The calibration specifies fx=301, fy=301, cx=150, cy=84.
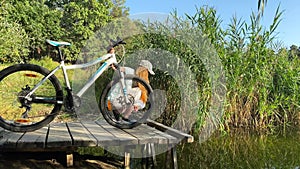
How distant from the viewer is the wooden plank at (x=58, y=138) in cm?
198

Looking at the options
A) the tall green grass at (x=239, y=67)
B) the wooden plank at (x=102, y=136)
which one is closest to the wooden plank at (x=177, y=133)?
the wooden plank at (x=102, y=136)

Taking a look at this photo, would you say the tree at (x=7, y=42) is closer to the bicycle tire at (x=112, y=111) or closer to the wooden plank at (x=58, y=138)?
the wooden plank at (x=58, y=138)

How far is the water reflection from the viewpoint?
10.5 feet

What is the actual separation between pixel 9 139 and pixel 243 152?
2609 millimetres

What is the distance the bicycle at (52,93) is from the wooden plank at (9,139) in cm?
6

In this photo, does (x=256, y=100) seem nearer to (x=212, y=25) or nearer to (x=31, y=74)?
(x=212, y=25)

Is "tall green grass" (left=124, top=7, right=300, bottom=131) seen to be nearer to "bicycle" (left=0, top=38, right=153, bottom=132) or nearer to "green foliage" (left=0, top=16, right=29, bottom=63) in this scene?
"bicycle" (left=0, top=38, right=153, bottom=132)

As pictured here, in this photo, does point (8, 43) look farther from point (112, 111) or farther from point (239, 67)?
point (112, 111)

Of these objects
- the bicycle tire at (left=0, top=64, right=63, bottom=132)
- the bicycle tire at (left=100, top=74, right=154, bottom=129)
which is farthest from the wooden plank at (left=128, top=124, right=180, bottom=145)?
the bicycle tire at (left=0, top=64, right=63, bottom=132)

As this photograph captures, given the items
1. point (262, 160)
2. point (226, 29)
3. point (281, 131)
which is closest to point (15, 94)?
point (262, 160)

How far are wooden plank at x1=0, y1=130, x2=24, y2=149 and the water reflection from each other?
1657 mm

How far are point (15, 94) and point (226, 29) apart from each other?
9.83 ft

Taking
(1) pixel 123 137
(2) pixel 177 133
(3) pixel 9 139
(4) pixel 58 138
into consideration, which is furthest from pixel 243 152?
(3) pixel 9 139

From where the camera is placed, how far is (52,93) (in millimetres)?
2402
